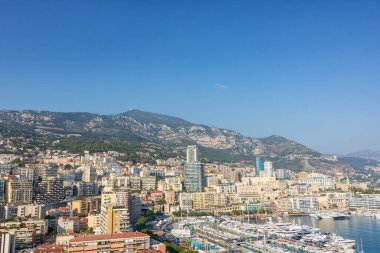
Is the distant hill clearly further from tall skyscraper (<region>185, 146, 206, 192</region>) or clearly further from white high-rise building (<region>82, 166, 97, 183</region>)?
tall skyscraper (<region>185, 146, 206, 192</region>)

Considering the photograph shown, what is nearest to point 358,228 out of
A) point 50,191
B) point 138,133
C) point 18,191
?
point 50,191

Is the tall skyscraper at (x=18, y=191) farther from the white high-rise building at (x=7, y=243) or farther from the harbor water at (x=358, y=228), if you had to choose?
the harbor water at (x=358, y=228)

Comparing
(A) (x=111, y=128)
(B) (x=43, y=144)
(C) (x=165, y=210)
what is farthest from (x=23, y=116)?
(C) (x=165, y=210)

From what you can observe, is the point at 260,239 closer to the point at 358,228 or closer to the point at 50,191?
the point at 358,228

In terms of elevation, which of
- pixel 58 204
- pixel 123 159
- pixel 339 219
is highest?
pixel 123 159

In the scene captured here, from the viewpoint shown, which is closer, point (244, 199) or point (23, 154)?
point (244, 199)

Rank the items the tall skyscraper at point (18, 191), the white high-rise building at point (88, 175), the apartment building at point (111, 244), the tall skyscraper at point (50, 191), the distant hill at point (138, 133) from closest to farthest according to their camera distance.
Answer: the apartment building at point (111, 244)
the tall skyscraper at point (18, 191)
the tall skyscraper at point (50, 191)
the white high-rise building at point (88, 175)
the distant hill at point (138, 133)

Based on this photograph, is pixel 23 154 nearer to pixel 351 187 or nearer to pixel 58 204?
pixel 58 204

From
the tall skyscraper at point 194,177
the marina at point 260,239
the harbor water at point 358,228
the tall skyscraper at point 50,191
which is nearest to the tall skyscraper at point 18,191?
the tall skyscraper at point 50,191
